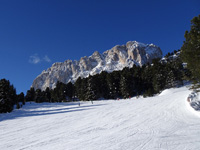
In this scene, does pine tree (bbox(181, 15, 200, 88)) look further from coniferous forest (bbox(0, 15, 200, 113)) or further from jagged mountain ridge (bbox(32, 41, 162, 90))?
jagged mountain ridge (bbox(32, 41, 162, 90))

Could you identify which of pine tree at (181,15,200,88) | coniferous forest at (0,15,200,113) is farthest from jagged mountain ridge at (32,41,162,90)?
pine tree at (181,15,200,88)

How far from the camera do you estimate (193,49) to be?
12297 millimetres

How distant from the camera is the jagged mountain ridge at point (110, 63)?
15738cm

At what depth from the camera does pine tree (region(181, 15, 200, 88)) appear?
1198 centimetres

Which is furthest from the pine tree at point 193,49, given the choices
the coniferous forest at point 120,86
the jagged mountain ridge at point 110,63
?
the jagged mountain ridge at point 110,63

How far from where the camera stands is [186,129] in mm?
7398

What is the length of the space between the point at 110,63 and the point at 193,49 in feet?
518

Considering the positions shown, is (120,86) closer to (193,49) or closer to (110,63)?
(193,49)

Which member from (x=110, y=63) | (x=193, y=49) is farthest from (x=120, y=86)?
(x=110, y=63)

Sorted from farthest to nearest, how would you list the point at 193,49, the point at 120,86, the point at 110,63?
1. the point at 110,63
2. the point at 120,86
3. the point at 193,49

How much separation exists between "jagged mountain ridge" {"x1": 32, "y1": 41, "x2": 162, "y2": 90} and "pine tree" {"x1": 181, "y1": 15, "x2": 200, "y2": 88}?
450 ft

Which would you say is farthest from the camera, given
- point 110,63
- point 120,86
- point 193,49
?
point 110,63

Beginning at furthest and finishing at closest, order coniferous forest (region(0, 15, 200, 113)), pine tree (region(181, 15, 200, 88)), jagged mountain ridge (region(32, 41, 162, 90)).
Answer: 1. jagged mountain ridge (region(32, 41, 162, 90))
2. coniferous forest (region(0, 15, 200, 113))
3. pine tree (region(181, 15, 200, 88))

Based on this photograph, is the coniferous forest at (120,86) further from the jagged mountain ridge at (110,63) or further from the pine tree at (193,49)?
the jagged mountain ridge at (110,63)
